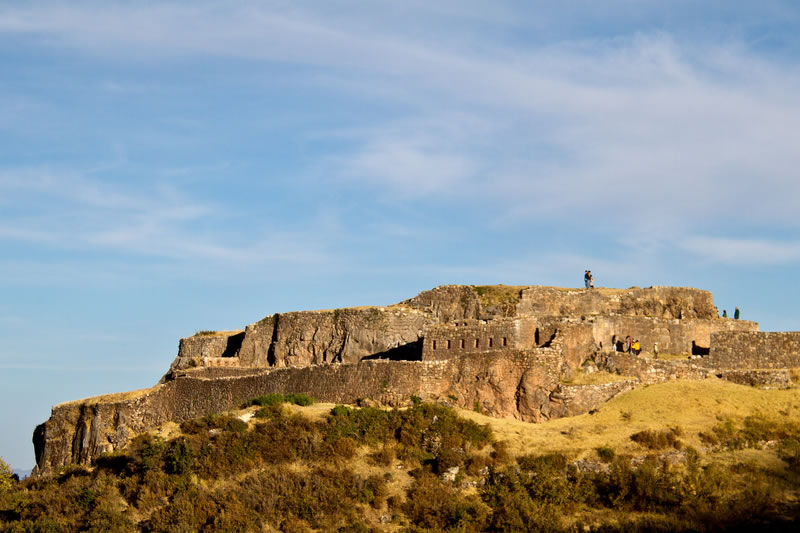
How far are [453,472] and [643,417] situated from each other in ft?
22.5

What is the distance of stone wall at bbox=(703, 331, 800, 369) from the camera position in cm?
4372

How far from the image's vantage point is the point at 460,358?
1687 inches

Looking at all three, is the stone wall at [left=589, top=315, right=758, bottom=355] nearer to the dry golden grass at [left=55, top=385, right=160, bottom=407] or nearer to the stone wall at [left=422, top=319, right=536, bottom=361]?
the stone wall at [left=422, top=319, right=536, bottom=361]

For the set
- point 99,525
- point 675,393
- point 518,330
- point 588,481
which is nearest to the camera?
point 588,481

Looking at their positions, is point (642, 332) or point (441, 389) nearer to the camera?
point (441, 389)

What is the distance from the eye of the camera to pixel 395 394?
138 ft

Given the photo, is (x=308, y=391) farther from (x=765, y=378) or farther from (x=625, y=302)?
(x=765, y=378)

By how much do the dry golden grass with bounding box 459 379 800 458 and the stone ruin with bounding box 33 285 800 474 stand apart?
965 millimetres

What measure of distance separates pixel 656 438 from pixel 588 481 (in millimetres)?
2960

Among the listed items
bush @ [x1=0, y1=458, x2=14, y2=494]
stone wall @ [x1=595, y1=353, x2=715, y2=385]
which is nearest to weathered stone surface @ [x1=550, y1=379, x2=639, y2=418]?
stone wall @ [x1=595, y1=353, x2=715, y2=385]

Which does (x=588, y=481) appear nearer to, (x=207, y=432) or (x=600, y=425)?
(x=600, y=425)

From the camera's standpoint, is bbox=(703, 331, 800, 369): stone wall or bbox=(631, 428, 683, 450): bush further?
bbox=(703, 331, 800, 369): stone wall

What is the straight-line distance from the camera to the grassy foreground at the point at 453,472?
34.8 m

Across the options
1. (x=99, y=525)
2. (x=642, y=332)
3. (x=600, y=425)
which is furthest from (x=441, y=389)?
(x=99, y=525)
